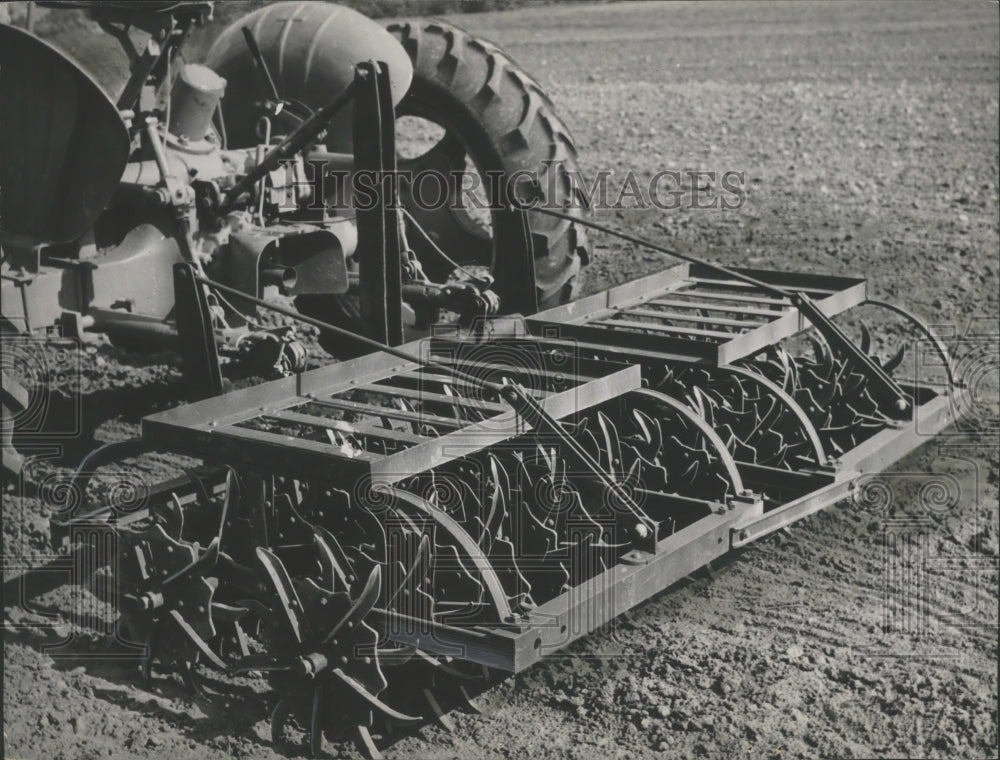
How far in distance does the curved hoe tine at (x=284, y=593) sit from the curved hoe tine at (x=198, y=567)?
160mm

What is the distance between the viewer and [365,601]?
2871mm

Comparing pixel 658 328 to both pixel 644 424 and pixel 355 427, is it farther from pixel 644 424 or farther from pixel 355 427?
pixel 355 427

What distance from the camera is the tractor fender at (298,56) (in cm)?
509

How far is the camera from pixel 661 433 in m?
3.85

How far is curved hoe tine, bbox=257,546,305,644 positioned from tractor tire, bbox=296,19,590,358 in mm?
2119

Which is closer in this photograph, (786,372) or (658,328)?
(658,328)

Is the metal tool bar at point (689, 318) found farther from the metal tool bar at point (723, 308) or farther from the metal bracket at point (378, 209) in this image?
the metal bracket at point (378, 209)

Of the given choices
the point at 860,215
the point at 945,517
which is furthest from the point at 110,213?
the point at 860,215

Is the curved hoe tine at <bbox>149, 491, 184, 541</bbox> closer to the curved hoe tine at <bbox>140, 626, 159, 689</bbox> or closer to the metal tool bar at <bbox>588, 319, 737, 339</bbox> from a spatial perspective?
the curved hoe tine at <bbox>140, 626, 159, 689</bbox>

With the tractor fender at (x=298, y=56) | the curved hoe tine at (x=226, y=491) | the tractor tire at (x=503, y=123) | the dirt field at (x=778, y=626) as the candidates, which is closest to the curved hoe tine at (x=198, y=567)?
the curved hoe tine at (x=226, y=491)

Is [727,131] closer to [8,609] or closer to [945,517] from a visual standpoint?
[945,517]

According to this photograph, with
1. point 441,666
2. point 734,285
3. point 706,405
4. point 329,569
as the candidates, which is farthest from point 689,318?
point 329,569

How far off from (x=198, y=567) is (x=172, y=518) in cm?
19

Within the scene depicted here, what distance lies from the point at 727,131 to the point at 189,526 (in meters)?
7.22
